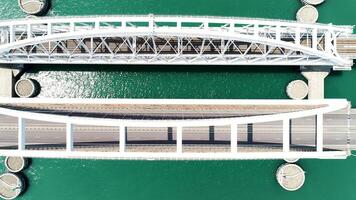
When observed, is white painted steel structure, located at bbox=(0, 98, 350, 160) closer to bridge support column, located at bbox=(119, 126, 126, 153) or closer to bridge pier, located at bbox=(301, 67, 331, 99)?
bridge support column, located at bbox=(119, 126, 126, 153)

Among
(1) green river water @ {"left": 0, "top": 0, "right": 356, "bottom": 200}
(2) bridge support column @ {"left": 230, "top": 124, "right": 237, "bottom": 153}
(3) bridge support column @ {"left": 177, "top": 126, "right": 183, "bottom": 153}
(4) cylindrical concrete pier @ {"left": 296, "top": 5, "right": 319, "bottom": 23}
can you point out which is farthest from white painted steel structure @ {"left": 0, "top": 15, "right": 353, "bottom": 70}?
(3) bridge support column @ {"left": 177, "top": 126, "right": 183, "bottom": 153}

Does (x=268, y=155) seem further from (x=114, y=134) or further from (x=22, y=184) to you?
(x=22, y=184)

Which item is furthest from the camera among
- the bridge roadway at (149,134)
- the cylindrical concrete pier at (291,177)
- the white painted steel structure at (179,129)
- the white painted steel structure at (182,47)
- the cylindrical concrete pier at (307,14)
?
the cylindrical concrete pier at (291,177)

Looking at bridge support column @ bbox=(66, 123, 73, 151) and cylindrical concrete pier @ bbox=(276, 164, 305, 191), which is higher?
bridge support column @ bbox=(66, 123, 73, 151)

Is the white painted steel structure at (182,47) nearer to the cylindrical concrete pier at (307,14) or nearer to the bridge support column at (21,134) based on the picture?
the cylindrical concrete pier at (307,14)

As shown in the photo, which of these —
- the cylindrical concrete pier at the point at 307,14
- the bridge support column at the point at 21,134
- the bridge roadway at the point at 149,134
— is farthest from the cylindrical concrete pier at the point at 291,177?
the bridge support column at the point at 21,134

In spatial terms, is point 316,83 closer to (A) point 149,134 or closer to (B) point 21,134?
(A) point 149,134

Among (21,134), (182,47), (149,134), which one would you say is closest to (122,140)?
(149,134)

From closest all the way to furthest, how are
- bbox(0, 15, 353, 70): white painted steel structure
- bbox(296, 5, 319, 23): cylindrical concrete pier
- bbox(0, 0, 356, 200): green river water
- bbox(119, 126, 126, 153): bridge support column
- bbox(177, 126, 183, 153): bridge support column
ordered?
bbox(0, 15, 353, 70): white painted steel structure → bbox(177, 126, 183, 153): bridge support column → bbox(119, 126, 126, 153): bridge support column → bbox(296, 5, 319, 23): cylindrical concrete pier → bbox(0, 0, 356, 200): green river water
